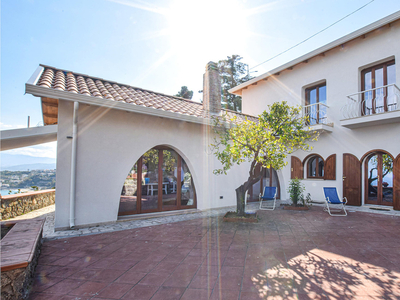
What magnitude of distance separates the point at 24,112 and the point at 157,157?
4.90 meters

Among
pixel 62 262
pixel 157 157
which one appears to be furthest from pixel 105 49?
pixel 62 262

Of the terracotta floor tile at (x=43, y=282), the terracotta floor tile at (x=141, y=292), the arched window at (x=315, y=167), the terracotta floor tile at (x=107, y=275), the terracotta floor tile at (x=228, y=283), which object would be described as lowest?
the terracotta floor tile at (x=43, y=282)

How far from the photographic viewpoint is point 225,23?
27.9ft

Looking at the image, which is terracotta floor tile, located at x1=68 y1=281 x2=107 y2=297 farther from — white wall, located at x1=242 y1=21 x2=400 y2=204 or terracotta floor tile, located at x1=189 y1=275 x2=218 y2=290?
white wall, located at x1=242 y1=21 x2=400 y2=204

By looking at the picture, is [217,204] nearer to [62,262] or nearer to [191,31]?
[62,262]

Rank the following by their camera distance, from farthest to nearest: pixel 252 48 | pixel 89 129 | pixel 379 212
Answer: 1. pixel 252 48
2. pixel 379 212
3. pixel 89 129

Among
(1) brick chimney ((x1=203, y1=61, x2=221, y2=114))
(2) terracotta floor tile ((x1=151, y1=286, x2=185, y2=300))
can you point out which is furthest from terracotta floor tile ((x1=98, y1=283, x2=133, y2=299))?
(1) brick chimney ((x1=203, y1=61, x2=221, y2=114))

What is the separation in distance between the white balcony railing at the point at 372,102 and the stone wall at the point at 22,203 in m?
12.7

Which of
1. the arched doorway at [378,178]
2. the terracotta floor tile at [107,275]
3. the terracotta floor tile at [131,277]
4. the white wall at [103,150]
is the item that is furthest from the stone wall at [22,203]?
the arched doorway at [378,178]

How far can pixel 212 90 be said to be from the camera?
9.43m

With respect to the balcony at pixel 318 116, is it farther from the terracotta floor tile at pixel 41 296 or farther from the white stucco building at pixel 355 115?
the terracotta floor tile at pixel 41 296

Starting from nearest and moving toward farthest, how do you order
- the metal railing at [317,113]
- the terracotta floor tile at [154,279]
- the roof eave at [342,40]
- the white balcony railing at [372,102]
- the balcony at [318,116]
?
the terracotta floor tile at [154,279] → the roof eave at [342,40] → the white balcony railing at [372,102] → the balcony at [318,116] → the metal railing at [317,113]

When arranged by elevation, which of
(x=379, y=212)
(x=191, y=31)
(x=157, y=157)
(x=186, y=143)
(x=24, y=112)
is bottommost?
(x=379, y=212)

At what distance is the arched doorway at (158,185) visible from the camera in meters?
6.54
